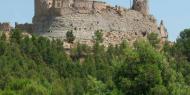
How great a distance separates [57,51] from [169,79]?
143 feet

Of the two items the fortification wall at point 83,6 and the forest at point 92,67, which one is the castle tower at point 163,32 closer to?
the forest at point 92,67

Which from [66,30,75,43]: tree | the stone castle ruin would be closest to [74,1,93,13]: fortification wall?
the stone castle ruin

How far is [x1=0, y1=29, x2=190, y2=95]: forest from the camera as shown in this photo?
48219 mm

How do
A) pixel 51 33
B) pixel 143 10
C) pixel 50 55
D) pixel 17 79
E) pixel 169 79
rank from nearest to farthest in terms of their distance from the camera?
pixel 169 79, pixel 17 79, pixel 50 55, pixel 51 33, pixel 143 10

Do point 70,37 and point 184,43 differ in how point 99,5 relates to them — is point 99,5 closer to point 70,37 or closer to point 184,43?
point 70,37

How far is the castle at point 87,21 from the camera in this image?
97938 millimetres

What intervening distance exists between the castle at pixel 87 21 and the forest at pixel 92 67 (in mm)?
2134

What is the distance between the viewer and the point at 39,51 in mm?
89875

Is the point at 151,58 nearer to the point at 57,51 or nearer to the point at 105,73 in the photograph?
the point at 105,73

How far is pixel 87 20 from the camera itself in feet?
324

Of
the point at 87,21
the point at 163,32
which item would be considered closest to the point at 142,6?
the point at 163,32

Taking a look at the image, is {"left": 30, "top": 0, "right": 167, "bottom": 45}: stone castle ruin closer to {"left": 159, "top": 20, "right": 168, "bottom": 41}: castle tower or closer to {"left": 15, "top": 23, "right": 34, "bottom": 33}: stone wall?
{"left": 15, "top": 23, "right": 34, "bottom": 33}: stone wall

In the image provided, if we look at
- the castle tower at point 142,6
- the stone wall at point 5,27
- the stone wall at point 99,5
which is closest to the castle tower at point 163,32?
the castle tower at point 142,6

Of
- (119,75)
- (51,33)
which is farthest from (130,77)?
(51,33)
